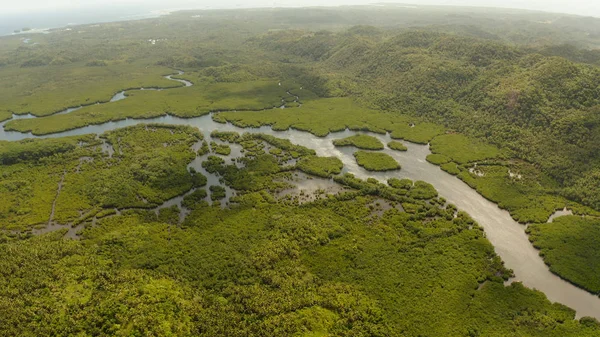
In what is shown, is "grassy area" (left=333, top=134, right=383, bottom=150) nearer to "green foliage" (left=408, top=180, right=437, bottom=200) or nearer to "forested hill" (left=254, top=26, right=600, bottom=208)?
"green foliage" (left=408, top=180, right=437, bottom=200)

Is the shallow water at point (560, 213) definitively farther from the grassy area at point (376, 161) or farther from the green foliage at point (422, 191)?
the grassy area at point (376, 161)

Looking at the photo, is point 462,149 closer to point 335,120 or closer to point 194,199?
point 335,120

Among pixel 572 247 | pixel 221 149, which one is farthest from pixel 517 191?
pixel 221 149

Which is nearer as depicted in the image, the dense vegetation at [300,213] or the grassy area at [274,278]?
the grassy area at [274,278]

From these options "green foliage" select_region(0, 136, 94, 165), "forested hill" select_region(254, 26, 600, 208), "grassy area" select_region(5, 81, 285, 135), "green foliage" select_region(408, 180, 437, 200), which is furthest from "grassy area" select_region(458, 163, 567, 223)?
"green foliage" select_region(0, 136, 94, 165)

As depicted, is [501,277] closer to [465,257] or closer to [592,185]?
[465,257]

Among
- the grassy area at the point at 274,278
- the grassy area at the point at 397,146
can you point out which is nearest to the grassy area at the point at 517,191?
the grassy area at the point at 274,278
